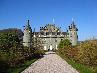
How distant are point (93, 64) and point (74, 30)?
5569 centimetres

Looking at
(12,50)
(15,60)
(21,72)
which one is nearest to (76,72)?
(21,72)

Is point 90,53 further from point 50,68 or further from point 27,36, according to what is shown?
point 27,36

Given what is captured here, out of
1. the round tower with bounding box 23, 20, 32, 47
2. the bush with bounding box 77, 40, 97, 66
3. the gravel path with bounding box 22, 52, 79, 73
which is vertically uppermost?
the round tower with bounding box 23, 20, 32, 47

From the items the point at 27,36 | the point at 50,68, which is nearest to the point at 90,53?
the point at 50,68

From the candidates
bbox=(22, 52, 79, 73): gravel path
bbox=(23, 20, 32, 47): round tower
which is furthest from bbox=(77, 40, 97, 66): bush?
bbox=(23, 20, 32, 47): round tower

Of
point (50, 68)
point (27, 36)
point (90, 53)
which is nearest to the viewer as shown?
point (50, 68)

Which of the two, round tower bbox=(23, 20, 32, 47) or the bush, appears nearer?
the bush

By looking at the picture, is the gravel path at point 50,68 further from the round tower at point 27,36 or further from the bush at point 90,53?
A: the round tower at point 27,36

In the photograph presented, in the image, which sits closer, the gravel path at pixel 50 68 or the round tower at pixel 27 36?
the gravel path at pixel 50 68

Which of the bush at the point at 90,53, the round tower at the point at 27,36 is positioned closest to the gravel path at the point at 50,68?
the bush at the point at 90,53

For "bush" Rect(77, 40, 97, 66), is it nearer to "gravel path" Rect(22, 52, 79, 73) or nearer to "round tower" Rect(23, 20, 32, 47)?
"gravel path" Rect(22, 52, 79, 73)

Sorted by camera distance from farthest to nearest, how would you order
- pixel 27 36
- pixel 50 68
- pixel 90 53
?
pixel 27 36 → pixel 90 53 → pixel 50 68

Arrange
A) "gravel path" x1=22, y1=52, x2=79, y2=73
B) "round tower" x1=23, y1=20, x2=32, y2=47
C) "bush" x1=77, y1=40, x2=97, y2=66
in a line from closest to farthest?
"gravel path" x1=22, y1=52, x2=79, y2=73
"bush" x1=77, y1=40, x2=97, y2=66
"round tower" x1=23, y1=20, x2=32, y2=47

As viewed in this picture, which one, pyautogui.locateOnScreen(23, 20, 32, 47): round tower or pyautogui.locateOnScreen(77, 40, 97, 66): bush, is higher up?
pyautogui.locateOnScreen(23, 20, 32, 47): round tower
